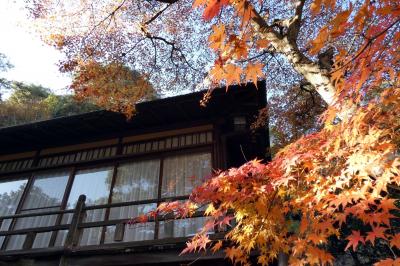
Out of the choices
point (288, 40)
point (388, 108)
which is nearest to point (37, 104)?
point (288, 40)

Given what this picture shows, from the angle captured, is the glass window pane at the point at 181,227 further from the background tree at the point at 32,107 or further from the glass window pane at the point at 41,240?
the background tree at the point at 32,107

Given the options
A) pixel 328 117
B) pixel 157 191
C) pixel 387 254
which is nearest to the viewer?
pixel 328 117

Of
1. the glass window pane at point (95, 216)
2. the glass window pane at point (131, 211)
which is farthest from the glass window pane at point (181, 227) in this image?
the glass window pane at point (95, 216)

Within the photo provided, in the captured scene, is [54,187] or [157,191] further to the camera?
[54,187]

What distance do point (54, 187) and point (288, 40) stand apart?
7.54m

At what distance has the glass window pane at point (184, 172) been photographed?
802 centimetres

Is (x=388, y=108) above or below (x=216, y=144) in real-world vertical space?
below

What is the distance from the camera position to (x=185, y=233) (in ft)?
23.8

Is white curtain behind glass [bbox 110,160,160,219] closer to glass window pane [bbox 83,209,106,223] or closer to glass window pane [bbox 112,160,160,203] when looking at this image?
glass window pane [bbox 112,160,160,203]

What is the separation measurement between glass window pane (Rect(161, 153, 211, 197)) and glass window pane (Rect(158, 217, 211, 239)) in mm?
775

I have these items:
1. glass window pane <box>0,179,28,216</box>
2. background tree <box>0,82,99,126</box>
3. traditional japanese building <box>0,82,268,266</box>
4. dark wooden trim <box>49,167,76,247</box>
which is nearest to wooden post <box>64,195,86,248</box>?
traditional japanese building <box>0,82,268,266</box>

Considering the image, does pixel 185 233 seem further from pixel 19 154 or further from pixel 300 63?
pixel 19 154

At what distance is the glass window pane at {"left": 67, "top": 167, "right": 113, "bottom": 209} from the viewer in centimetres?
873

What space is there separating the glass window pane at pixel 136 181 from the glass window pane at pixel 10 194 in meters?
3.31
